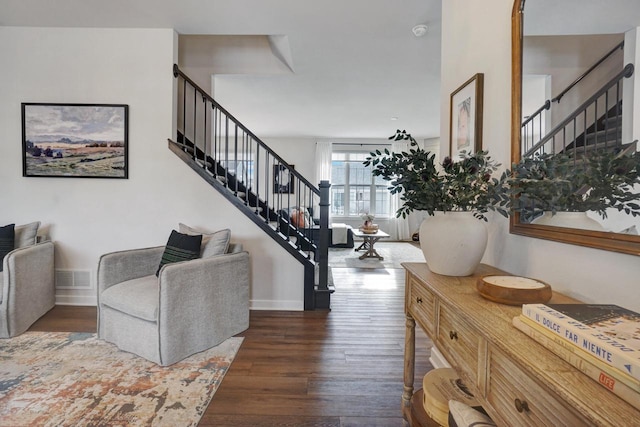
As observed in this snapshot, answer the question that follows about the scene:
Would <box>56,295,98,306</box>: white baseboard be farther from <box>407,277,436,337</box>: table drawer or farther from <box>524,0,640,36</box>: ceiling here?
<box>524,0,640,36</box>: ceiling

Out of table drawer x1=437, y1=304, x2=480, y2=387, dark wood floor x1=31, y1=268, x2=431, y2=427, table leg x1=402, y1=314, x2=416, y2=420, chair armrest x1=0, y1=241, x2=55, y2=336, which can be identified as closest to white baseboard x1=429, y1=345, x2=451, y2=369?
dark wood floor x1=31, y1=268, x2=431, y2=427

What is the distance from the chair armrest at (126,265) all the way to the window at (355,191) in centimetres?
584

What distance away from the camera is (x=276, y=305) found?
3.00 metres

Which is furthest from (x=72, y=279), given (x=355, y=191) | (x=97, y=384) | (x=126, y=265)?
(x=355, y=191)

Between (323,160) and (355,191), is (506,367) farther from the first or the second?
(355,191)

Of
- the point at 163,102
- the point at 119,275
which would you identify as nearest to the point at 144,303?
the point at 119,275

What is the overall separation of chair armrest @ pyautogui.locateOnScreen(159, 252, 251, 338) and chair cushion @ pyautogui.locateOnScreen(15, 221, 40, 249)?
5.79 ft

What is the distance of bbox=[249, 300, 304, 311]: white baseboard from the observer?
2990mm

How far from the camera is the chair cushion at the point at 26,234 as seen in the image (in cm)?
267

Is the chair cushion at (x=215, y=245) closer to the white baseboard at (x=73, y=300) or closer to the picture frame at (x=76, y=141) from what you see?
the picture frame at (x=76, y=141)

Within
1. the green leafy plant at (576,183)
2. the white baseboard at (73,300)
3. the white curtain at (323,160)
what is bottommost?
the white baseboard at (73,300)

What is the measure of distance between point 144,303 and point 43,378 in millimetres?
660

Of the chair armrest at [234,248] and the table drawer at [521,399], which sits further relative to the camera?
the chair armrest at [234,248]

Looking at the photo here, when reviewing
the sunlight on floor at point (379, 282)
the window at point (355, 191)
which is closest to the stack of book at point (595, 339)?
the sunlight on floor at point (379, 282)
